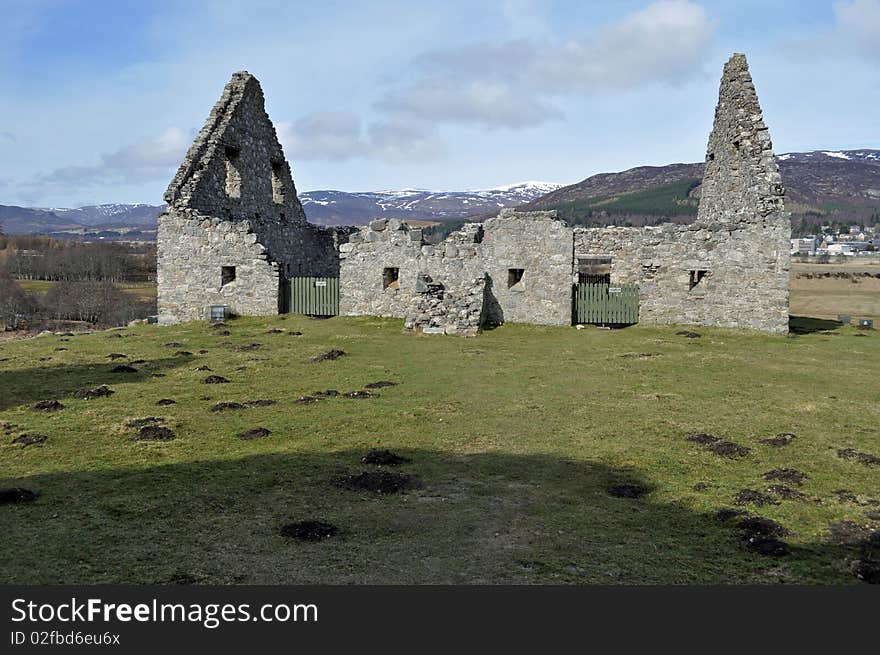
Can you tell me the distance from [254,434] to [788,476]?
30.6 ft

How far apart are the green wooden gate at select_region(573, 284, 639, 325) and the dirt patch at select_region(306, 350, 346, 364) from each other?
1199 cm

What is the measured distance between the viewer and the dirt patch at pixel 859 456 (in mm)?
11977

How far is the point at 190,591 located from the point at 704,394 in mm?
13885

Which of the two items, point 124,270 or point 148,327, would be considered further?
point 124,270

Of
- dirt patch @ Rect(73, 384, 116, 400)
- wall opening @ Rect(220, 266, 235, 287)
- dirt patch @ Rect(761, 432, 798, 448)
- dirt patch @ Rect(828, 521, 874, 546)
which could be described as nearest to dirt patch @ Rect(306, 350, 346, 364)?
dirt patch @ Rect(73, 384, 116, 400)

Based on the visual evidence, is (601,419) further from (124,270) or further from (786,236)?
(124,270)

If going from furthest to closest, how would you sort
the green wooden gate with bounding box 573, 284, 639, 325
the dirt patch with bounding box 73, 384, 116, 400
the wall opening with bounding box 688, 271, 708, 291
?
the green wooden gate with bounding box 573, 284, 639, 325 → the wall opening with bounding box 688, 271, 708, 291 → the dirt patch with bounding box 73, 384, 116, 400

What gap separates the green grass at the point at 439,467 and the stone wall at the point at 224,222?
32.5 feet

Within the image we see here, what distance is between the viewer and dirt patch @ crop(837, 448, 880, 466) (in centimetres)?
1198

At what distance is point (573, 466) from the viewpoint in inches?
471

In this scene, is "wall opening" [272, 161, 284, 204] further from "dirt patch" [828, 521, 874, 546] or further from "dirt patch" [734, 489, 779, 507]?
"dirt patch" [828, 521, 874, 546]

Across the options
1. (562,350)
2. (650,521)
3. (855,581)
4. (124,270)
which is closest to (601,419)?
(650,521)

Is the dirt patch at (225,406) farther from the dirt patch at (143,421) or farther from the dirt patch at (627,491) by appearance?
the dirt patch at (627,491)

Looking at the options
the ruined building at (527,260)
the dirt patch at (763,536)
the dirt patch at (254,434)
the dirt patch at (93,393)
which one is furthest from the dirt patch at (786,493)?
the ruined building at (527,260)
